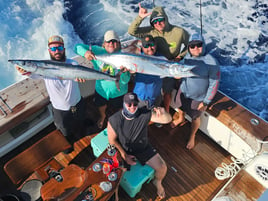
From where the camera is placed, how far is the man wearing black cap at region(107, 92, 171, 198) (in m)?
2.58

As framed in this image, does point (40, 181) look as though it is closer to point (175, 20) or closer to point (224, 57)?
point (224, 57)

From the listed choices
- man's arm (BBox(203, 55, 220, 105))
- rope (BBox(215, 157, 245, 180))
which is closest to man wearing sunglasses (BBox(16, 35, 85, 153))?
man's arm (BBox(203, 55, 220, 105))

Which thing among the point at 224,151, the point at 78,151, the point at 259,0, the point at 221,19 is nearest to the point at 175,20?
the point at 221,19

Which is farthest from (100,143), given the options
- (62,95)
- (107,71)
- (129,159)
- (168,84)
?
(168,84)

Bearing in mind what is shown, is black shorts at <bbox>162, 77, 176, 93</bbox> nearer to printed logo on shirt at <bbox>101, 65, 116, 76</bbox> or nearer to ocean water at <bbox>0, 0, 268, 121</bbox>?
printed logo on shirt at <bbox>101, 65, 116, 76</bbox>

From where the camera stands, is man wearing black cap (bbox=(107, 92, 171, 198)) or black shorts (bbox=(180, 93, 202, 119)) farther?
black shorts (bbox=(180, 93, 202, 119))

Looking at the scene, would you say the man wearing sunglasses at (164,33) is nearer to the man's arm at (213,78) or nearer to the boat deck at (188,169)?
the man's arm at (213,78)

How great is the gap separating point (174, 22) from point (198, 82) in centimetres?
708

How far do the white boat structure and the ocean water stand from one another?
3.86 meters

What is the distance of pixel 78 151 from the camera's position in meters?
3.60

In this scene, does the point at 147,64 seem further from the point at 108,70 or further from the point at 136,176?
the point at 136,176

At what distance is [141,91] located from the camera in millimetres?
3139

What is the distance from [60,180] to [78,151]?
1187 millimetres

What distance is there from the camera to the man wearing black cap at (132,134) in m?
2.58
